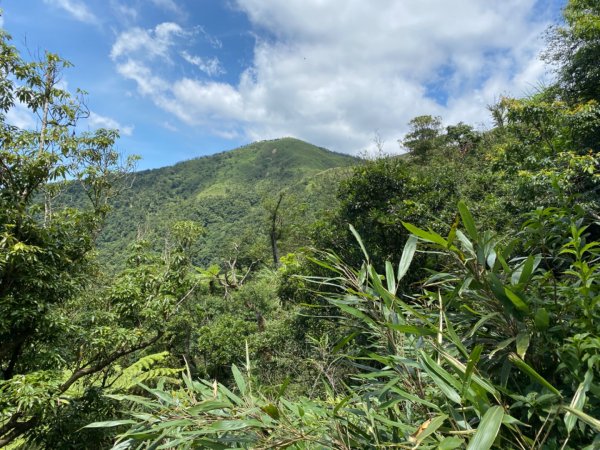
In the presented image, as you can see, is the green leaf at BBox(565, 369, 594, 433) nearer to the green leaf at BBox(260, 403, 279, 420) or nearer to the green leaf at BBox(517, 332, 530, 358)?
the green leaf at BBox(517, 332, 530, 358)

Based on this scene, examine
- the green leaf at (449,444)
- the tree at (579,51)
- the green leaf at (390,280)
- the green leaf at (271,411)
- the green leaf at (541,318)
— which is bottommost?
the green leaf at (271,411)

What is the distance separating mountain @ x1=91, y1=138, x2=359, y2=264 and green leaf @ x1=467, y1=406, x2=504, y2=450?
76.2 feet

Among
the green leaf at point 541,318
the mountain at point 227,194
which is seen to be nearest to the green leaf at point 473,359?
the green leaf at point 541,318

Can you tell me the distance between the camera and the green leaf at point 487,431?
2.05 feet

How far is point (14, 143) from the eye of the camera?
475 centimetres

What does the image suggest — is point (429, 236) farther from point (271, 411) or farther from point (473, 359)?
point (271, 411)

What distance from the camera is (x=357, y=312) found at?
36.8 inches

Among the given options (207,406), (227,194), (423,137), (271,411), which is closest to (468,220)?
(271,411)

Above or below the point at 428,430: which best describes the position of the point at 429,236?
above

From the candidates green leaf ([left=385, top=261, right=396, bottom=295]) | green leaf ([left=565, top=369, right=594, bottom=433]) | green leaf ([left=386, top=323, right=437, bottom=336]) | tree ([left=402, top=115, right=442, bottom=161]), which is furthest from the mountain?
green leaf ([left=565, top=369, right=594, bottom=433])

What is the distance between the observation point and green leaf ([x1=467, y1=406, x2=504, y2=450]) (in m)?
0.63

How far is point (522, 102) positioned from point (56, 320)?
9940 millimetres

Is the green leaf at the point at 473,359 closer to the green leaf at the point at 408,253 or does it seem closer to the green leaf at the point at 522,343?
the green leaf at the point at 522,343

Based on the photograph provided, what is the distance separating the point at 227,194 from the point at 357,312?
91.2 meters
